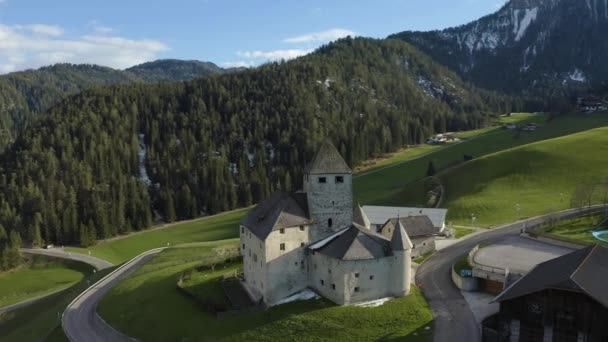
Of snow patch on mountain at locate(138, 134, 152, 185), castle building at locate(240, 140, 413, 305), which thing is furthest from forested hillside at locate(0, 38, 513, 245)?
castle building at locate(240, 140, 413, 305)

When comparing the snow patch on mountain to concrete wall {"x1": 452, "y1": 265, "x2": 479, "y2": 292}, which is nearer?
concrete wall {"x1": 452, "y1": 265, "x2": 479, "y2": 292}

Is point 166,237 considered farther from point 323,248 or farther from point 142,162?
point 323,248

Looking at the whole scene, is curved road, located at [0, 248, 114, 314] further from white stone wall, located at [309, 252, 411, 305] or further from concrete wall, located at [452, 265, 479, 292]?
concrete wall, located at [452, 265, 479, 292]

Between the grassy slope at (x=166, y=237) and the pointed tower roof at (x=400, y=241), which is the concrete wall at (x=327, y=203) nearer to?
the pointed tower roof at (x=400, y=241)

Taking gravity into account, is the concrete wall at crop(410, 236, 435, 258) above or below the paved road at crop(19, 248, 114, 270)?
above

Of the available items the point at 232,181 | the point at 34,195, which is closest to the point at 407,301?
the point at 232,181

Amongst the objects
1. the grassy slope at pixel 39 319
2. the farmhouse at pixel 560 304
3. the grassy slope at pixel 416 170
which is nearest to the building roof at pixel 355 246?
the farmhouse at pixel 560 304
